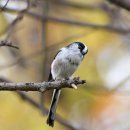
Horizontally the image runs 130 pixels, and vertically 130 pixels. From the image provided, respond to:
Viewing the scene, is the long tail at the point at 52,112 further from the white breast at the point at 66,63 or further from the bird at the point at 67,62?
the white breast at the point at 66,63

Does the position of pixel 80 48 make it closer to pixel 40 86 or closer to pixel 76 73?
pixel 40 86

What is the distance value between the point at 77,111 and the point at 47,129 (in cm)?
93

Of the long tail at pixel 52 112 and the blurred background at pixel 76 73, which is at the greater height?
the long tail at pixel 52 112

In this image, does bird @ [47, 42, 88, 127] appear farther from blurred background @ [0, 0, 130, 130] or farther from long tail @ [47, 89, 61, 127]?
blurred background @ [0, 0, 130, 130]

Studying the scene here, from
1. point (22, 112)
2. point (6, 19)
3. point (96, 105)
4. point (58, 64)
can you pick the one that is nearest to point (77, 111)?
point (96, 105)

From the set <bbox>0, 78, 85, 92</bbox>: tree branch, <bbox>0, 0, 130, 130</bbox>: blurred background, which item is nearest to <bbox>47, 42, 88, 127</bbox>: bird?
<bbox>0, 78, 85, 92</bbox>: tree branch

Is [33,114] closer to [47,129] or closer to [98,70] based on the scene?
[47,129]

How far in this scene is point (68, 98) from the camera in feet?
22.9

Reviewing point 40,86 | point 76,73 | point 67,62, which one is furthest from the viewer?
point 76,73

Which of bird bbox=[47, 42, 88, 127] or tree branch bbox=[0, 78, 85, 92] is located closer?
tree branch bbox=[0, 78, 85, 92]

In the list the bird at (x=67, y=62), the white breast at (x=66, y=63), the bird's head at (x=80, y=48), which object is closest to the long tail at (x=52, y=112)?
the bird at (x=67, y=62)

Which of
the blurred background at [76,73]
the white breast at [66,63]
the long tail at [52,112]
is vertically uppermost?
the white breast at [66,63]

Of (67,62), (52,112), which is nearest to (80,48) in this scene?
(67,62)

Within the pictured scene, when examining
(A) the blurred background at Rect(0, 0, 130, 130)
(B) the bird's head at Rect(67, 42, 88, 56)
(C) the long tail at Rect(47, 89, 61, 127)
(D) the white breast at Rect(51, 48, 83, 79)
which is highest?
(B) the bird's head at Rect(67, 42, 88, 56)
